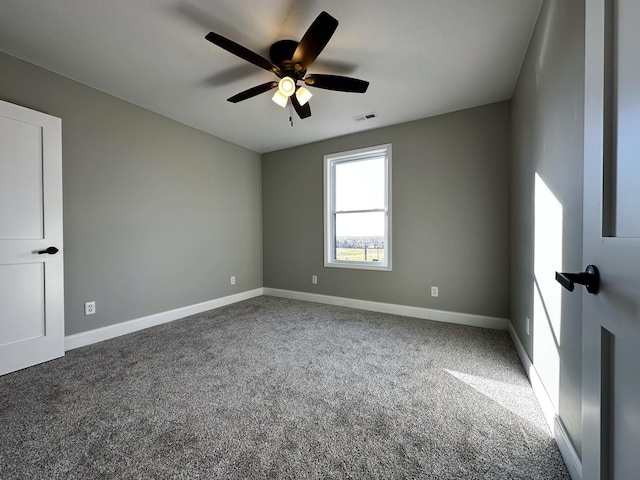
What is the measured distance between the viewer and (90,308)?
269 centimetres

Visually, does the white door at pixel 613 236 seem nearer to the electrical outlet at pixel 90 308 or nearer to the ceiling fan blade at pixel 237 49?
the ceiling fan blade at pixel 237 49

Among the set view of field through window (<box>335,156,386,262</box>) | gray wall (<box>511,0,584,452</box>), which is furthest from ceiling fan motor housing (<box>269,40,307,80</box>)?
view of field through window (<box>335,156,386,262</box>)

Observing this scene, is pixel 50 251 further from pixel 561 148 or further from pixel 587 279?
pixel 561 148

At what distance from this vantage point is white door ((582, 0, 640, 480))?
54 centimetres

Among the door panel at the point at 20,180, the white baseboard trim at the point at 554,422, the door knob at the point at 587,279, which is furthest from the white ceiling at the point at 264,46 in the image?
the white baseboard trim at the point at 554,422

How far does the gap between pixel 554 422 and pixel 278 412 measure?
4.89 ft

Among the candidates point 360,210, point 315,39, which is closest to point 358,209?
point 360,210

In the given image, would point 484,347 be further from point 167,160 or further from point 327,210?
point 167,160

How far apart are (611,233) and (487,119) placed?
2.99 m

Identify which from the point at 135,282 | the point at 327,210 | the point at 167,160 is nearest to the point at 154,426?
the point at 135,282

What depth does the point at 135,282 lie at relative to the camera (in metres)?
3.06

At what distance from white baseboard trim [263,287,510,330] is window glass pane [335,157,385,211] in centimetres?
137

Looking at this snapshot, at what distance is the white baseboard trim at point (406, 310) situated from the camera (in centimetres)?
306

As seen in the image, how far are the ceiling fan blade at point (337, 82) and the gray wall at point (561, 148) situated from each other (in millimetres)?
1122
